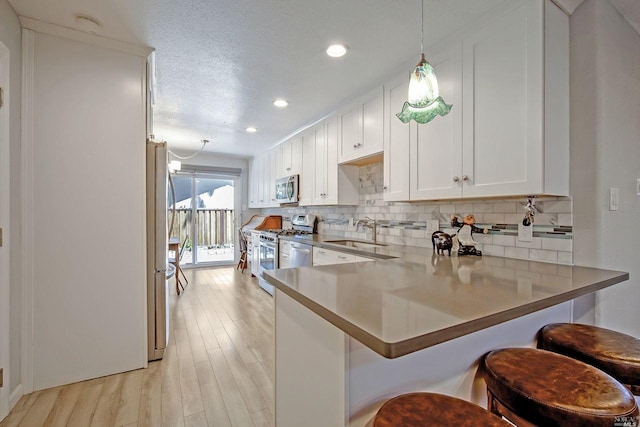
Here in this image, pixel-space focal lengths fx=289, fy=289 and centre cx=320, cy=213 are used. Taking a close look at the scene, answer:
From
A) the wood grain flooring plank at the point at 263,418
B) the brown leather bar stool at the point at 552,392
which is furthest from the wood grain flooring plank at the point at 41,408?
the brown leather bar stool at the point at 552,392

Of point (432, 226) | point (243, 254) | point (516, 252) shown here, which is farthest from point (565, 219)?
point (243, 254)

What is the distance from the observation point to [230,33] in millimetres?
1898

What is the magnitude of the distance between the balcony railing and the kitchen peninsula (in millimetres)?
5197

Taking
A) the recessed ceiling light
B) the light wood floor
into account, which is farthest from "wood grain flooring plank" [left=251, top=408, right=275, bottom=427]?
the recessed ceiling light

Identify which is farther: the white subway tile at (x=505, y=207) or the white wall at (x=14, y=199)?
the white subway tile at (x=505, y=207)

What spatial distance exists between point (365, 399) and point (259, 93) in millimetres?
2781

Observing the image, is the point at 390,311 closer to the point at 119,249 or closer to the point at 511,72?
the point at 511,72

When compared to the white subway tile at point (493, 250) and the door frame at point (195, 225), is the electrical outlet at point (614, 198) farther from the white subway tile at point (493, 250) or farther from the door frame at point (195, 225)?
the door frame at point (195, 225)

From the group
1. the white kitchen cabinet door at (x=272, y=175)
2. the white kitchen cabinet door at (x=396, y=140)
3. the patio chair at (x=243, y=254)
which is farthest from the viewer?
the patio chair at (x=243, y=254)

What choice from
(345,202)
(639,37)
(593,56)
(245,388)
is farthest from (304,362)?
(639,37)

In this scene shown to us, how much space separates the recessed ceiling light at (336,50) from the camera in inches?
81.0

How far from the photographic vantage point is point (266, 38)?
1961 millimetres

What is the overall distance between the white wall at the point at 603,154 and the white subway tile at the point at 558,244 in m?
0.03

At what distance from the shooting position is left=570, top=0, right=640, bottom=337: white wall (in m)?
1.54
